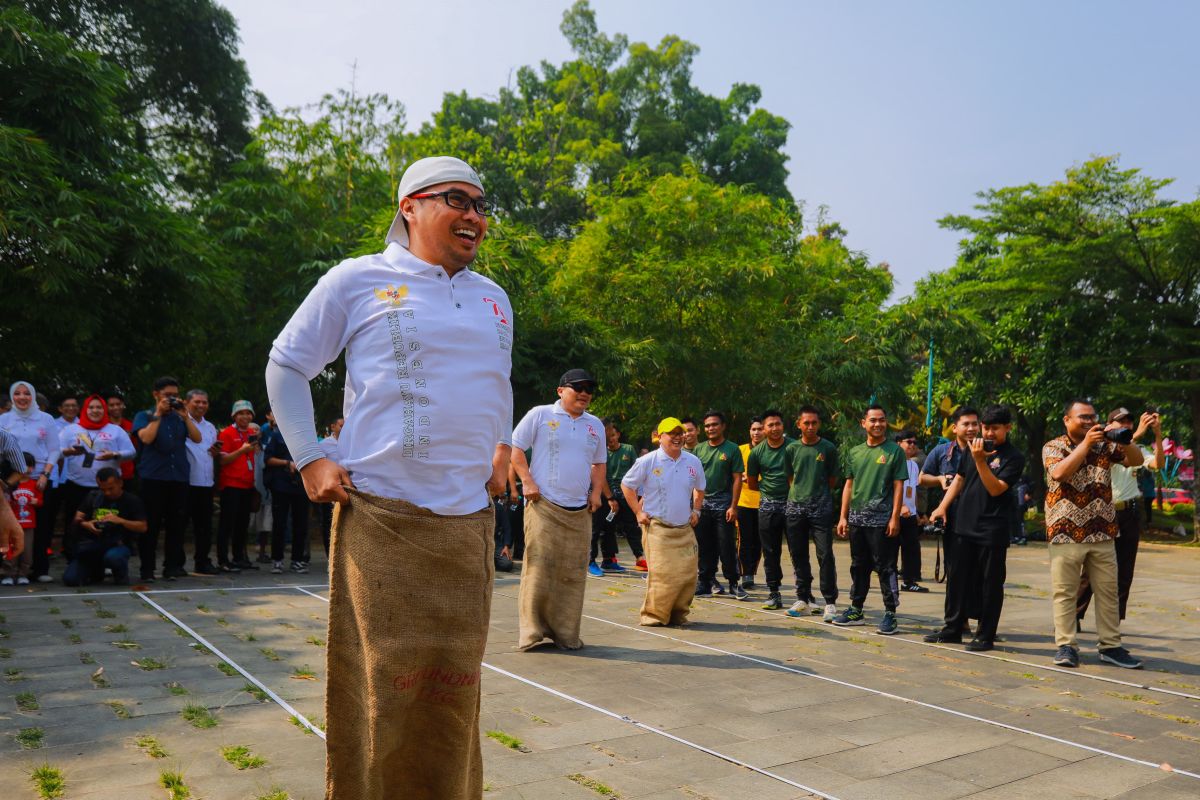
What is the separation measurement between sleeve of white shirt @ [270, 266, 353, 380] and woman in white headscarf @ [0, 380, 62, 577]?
28.1ft

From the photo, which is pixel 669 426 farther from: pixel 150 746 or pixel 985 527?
pixel 150 746

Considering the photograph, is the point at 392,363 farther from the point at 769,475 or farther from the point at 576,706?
the point at 769,475

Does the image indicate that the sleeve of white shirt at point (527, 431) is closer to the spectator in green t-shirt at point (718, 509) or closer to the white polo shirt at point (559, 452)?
the white polo shirt at point (559, 452)

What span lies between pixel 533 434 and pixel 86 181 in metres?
9.06

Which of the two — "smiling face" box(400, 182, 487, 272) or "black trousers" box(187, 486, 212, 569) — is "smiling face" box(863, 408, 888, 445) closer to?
"smiling face" box(400, 182, 487, 272)

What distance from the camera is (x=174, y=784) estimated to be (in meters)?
4.04

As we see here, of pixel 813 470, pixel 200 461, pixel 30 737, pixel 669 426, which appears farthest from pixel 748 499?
pixel 30 737

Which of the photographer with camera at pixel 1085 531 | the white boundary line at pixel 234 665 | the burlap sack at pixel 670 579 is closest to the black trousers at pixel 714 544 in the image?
the burlap sack at pixel 670 579

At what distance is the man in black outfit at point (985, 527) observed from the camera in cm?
770

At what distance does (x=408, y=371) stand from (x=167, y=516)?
9.13 m

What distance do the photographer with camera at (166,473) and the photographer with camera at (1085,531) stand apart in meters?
8.63

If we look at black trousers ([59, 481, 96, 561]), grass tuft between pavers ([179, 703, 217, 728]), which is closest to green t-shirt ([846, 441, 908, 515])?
grass tuft between pavers ([179, 703, 217, 728])

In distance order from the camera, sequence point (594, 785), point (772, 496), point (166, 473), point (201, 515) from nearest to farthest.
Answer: point (594, 785) → point (772, 496) → point (166, 473) → point (201, 515)

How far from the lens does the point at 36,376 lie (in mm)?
15359
